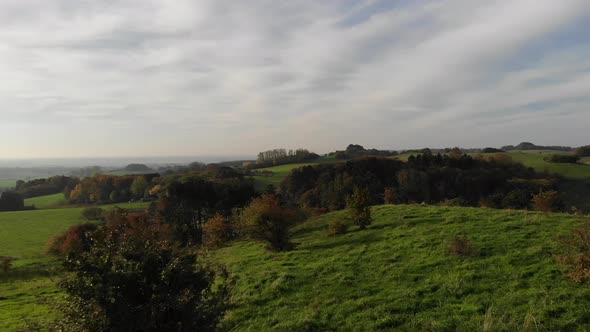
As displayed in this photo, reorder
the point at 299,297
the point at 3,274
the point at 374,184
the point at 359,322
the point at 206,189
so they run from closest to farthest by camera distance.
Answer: the point at 359,322, the point at 299,297, the point at 3,274, the point at 206,189, the point at 374,184

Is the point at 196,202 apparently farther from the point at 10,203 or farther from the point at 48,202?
A: the point at 48,202

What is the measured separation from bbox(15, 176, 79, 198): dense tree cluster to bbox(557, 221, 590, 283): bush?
145 m

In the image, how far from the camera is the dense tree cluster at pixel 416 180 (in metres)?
81.4

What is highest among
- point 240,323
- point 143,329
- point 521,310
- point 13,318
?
point 143,329

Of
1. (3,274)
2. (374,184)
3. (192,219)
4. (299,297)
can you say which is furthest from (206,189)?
(299,297)

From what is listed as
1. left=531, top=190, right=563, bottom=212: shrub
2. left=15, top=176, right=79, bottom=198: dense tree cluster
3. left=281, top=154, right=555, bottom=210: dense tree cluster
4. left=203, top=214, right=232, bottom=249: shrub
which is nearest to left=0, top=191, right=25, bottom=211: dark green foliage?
left=15, top=176, right=79, bottom=198: dense tree cluster

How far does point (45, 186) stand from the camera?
138 meters

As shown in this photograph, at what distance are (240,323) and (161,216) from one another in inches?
1815

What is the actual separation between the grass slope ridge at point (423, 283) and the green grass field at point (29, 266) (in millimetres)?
8230

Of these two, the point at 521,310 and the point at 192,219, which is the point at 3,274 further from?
the point at 521,310

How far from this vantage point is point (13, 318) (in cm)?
1939

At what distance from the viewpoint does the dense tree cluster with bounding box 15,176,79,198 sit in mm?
131938

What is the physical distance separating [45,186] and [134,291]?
526 feet

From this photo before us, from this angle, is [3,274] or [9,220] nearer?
[3,274]
